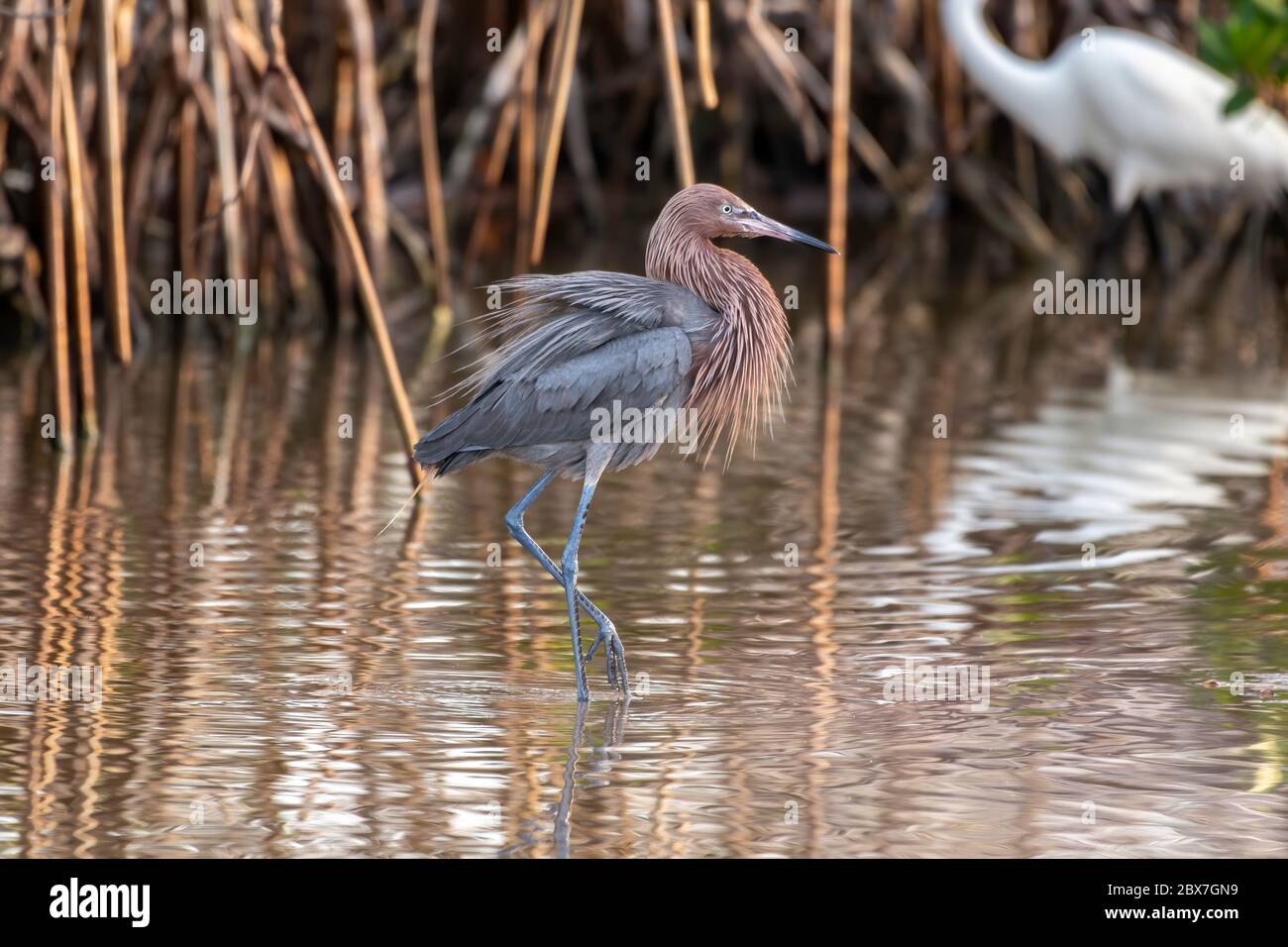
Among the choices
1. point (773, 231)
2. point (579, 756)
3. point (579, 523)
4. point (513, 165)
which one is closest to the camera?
point (579, 756)

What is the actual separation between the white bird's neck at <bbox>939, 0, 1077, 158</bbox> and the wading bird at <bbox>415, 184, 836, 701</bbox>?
366 inches

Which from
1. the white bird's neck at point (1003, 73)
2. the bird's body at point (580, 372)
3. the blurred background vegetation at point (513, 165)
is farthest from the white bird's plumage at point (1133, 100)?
the bird's body at point (580, 372)

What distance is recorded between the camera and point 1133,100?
1577cm

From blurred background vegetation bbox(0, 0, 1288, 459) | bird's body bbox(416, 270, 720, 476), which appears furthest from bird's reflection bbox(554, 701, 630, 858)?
blurred background vegetation bbox(0, 0, 1288, 459)

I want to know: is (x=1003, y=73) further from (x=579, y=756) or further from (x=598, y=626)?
(x=579, y=756)

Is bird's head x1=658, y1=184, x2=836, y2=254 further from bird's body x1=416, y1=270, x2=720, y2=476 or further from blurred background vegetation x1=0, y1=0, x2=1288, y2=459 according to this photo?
blurred background vegetation x1=0, y1=0, x2=1288, y2=459

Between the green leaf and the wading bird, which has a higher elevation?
the green leaf

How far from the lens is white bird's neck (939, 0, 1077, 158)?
1572cm

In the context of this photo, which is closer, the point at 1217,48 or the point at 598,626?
the point at 598,626

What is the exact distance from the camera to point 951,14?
51.7 ft

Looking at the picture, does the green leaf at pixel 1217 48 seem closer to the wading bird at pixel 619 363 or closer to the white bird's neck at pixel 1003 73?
the white bird's neck at pixel 1003 73

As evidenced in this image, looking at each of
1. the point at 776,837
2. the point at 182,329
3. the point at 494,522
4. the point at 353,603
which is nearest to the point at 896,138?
the point at 182,329

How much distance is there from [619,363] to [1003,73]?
32.8 feet

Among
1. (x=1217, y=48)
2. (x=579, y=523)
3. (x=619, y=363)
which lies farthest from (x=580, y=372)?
(x=1217, y=48)
